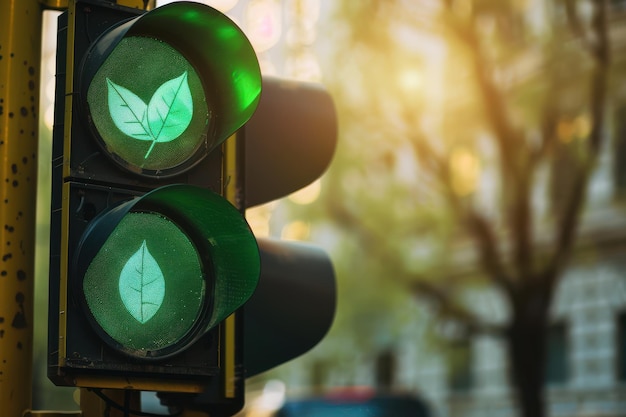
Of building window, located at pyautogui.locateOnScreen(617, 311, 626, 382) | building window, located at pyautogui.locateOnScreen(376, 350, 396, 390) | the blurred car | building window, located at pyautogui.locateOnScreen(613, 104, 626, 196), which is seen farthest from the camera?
building window, located at pyautogui.locateOnScreen(376, 350, 396, 390)

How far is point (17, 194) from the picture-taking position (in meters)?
3.11

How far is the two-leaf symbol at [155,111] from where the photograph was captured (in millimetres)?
2883

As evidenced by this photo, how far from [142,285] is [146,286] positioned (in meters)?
0.01

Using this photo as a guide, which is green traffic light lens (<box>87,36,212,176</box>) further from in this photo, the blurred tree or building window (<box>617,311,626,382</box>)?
building window (<box>617,311,626,382</box>)

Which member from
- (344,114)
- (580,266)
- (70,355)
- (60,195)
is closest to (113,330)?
(70,355)

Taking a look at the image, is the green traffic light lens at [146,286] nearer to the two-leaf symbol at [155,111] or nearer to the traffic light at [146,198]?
the traffic light at [146,198]

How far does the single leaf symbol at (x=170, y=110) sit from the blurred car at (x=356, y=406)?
34.4 feet

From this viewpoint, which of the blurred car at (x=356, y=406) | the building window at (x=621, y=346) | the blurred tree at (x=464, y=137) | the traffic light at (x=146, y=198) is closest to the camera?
the traffic light at (x=146, y=198)

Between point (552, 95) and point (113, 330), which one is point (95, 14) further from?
point (552, 95)

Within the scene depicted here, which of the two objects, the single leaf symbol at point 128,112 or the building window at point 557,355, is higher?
the single leaf symbol at point 128,112

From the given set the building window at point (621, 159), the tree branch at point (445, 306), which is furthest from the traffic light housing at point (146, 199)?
the building window at point (621, 159)

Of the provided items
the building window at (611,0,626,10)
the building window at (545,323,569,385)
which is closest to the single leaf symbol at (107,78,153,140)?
the building window at (611,0,626,10)

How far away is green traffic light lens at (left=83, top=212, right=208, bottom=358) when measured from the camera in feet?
8.90

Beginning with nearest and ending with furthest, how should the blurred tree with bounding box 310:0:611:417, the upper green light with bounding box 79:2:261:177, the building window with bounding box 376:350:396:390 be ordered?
the upper green light with bounding box 79:2:261:177 → the blurred tree with bounding box 310:0:611:417 → the building window with bounding box 376:350:396:390
